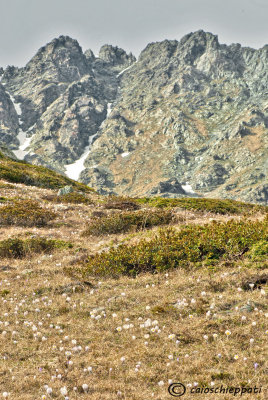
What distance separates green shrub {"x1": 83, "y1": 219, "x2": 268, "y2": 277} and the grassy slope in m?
0.42

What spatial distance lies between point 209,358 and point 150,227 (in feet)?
37.2

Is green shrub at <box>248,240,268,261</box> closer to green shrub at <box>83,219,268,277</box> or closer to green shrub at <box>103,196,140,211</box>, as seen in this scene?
green shrub at <box>83,219,268,277</box>

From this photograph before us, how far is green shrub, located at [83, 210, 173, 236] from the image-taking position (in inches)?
660

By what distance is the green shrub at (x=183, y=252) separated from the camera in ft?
34.2

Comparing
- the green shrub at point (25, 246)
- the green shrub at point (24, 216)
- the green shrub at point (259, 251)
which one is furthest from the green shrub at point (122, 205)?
the green shrub at point (259, 251)

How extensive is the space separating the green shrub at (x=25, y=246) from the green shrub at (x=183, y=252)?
11.3 feet

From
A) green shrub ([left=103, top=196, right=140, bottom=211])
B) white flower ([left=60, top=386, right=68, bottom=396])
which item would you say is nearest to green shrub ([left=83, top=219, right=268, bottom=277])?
white flower ([left=60, top=386, right=68, bottom=396])

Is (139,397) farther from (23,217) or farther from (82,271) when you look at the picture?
(23,217)

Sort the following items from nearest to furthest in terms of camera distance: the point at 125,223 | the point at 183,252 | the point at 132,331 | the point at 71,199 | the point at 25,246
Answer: the point at 132,331, the point at 183,252, the point at 25,246, the point at 125,223, the point at 71,199

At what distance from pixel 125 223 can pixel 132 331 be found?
10319 millimetres

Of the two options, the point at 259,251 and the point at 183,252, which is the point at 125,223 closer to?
the point at 183,252

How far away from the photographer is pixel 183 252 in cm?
1087

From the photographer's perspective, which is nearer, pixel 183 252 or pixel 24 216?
pixel 183 252

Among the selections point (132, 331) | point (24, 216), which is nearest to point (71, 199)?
point (24, 216)
